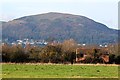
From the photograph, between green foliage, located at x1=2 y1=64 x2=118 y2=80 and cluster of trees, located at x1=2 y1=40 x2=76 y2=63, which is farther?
cluster of trees, located at x1=2 y1=40 x2=76 y2=63

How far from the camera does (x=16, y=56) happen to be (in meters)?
42.2

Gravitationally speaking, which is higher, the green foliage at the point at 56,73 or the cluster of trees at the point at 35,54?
the cluster of trees at the point at 35,54

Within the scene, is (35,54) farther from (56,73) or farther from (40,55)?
(56,73)

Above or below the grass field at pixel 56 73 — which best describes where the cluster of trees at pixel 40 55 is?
above

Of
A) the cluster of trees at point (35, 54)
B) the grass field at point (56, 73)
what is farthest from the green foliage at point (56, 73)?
the cluster of trees at point (35, 54)

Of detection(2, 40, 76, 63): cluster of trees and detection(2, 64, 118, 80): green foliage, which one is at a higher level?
detection(2, 40, 76, 63): cluster of trees

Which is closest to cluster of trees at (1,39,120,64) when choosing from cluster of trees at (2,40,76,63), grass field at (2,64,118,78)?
cluster of trees at (2,40,76,63)

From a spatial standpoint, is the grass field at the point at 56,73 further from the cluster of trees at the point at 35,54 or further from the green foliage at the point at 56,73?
the cluster of trees at the point at 35,54

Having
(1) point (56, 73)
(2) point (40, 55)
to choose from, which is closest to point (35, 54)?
(2) point (40, 55)

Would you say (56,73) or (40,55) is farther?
(40,55)

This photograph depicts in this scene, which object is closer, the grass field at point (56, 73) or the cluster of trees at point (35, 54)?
the grass field at point (56, 73)

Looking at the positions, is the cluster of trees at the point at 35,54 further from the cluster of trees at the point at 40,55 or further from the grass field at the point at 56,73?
the grass field at the point at 56,73

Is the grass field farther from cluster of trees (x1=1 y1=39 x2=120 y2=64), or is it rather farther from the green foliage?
cluster of trees (x1=1 y1=39 x2=120 y2=64)

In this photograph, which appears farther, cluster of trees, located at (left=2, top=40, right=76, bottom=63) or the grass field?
cluster of trees, located at (left=2, top=40, right=76, bottom=63)
